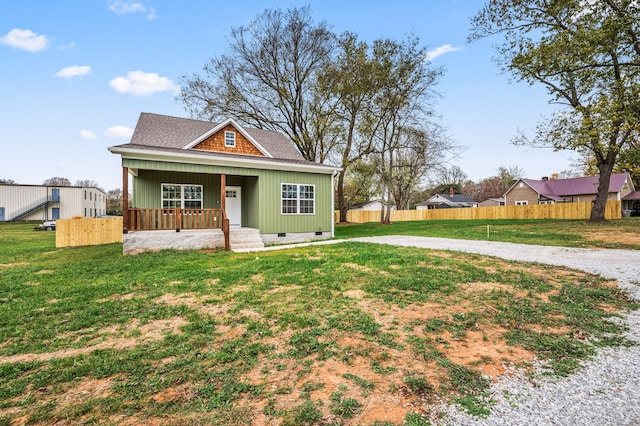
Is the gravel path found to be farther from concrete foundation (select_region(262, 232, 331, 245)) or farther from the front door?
the front door

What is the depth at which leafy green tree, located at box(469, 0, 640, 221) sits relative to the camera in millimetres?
9336

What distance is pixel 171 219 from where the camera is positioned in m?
11.3

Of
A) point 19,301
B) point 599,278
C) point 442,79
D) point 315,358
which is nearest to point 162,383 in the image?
point 315,358

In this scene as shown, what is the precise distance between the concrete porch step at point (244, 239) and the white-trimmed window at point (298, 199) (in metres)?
1.74

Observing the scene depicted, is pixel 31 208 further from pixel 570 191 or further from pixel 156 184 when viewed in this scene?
pixel 570 191

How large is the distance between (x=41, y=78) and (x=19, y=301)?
1478 centimetres

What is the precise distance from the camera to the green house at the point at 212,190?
10.4 metres

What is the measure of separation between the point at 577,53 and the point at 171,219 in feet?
49.5

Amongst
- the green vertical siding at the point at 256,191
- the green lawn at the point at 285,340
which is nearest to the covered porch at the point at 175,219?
the green vertical siding at the point at 256,191

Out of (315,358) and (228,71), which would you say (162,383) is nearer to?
(315,358)

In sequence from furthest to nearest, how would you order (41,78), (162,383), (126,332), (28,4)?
1. (41,78)
2. (28,4)
3. (126,332)
4. (162,383)

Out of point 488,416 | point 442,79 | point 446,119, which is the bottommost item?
point 488,416

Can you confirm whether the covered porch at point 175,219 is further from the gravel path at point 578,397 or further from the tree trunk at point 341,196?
the tree trunk at point 341,196

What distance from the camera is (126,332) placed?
3.65 metres
